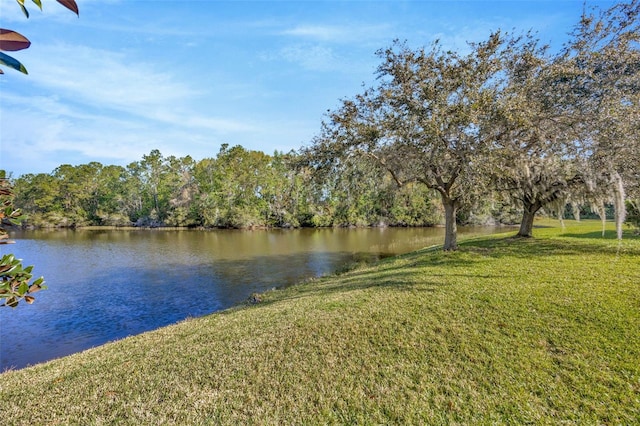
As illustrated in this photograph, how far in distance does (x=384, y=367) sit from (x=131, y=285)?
664 inches

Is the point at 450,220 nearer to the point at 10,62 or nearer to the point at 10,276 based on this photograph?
the point at 10,276

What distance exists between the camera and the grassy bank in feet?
13.3

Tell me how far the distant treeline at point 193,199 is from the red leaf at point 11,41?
5111cm

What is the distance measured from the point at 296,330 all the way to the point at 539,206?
15205 millimetres

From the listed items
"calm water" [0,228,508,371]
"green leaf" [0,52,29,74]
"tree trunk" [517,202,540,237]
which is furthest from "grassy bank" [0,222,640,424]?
"tree trunk" [517,202,540,237]

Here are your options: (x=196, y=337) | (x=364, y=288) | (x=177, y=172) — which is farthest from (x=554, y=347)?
(x=177, y=172)

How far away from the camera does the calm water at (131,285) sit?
36.0 ft

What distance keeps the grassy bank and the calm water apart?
4.71m

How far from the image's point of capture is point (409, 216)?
55.7 meters

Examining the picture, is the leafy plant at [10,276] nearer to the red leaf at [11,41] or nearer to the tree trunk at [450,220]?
the red leaf at [11,41]

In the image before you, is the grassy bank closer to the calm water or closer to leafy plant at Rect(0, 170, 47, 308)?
leafy plant at Rect(0, 170, 47, 308)

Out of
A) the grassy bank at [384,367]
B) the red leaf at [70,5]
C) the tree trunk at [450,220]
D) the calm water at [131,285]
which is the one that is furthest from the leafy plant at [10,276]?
the tree trunk at [450,220]

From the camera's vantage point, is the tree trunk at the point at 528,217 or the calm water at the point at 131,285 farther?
the tree trunk at the point at 528,217

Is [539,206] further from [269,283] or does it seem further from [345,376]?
[345,376]
